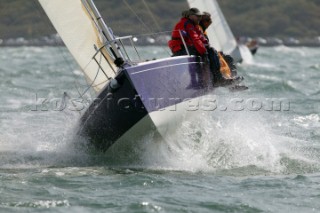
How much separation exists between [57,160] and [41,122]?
375cm

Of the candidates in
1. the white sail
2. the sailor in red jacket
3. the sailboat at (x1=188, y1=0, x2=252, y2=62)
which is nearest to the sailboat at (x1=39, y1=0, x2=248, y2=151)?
the white sail

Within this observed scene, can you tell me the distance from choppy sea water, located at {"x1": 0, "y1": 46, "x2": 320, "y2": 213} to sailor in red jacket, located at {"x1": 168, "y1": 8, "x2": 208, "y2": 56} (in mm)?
903

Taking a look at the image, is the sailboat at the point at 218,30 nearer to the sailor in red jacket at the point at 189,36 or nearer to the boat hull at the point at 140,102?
the sailor in red jacket at the point at 189,36

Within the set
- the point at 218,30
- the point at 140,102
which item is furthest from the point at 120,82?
the point at 218,30

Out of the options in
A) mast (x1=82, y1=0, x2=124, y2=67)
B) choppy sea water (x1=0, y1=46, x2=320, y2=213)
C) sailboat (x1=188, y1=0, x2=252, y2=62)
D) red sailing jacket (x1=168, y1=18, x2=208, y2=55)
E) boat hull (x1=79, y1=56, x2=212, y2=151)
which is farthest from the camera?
sailboat (x1=188, y1=0, x2=252, y2=62)

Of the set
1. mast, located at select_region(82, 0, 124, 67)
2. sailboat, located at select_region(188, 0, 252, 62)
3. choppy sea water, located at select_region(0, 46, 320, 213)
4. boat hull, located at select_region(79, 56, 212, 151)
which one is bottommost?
choppy sea water, located at select_region(0, 46, 320, 213)

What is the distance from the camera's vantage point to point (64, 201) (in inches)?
308

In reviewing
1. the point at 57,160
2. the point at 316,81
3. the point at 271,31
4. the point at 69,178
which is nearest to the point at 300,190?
the point at 69,178

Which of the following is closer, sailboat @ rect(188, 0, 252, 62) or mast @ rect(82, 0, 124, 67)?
mast @ rect(82, 0, 124, 67)

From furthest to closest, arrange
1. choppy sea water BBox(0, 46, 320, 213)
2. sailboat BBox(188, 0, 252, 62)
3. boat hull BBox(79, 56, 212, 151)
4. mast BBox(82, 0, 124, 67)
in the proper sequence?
1. sailboat BBox(188, 0, 252, 62)
2. mast BBox(82, 0, 124, 67)
3. boat hull BBox(79, 56, 212, 151)
4. choppy sea water BBox(0, 46, 320, 213)

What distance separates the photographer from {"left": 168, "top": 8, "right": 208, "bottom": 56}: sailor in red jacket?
34.8ft

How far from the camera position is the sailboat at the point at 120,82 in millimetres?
9570

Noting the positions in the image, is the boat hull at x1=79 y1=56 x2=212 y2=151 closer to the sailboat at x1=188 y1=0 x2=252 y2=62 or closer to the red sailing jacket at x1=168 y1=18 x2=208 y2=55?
the red sailing jacket at x1=168 y1=18 x2=208 y2=55

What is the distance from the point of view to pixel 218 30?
23938mm
